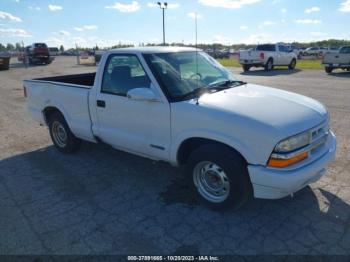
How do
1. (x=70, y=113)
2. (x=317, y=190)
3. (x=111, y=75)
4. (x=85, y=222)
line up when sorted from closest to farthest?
(x=85, y=222) < (x=317, y=190) < (x=111, y=75) < (x=70, y=113)

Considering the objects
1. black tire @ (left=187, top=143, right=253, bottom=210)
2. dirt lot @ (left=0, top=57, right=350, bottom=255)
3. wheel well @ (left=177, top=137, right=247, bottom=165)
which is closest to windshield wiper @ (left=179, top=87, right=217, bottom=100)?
wheel well @ (left=177, top=137, right=247, bottom=165)

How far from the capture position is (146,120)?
4.07 meters

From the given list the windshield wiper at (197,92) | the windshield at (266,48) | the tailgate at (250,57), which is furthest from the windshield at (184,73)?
the windshield at (266,48)

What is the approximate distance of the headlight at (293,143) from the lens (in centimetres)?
310

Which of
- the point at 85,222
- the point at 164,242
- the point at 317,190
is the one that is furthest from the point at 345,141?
the point at 85,222

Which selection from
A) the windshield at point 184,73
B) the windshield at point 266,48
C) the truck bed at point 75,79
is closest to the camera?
the windshield at point 184,73

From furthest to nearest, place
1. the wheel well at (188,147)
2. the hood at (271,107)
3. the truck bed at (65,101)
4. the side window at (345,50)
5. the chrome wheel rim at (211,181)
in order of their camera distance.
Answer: the side window at (345,50) < the truck bed at (65,101) < the wheel well at (188,147) < the chrome wheel rim at (211,181) < the hood at (271,107)

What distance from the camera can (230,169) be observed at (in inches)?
133

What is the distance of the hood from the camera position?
3207mm

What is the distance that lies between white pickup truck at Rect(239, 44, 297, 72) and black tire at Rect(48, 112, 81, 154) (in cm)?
1970

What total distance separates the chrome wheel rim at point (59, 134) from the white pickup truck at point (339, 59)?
18877 mm

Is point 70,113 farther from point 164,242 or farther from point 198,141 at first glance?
point 164,242

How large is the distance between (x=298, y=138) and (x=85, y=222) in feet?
8.05

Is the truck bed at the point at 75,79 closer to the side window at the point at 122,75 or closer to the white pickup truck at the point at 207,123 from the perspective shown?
the white pickup truck at the point at 207,123
